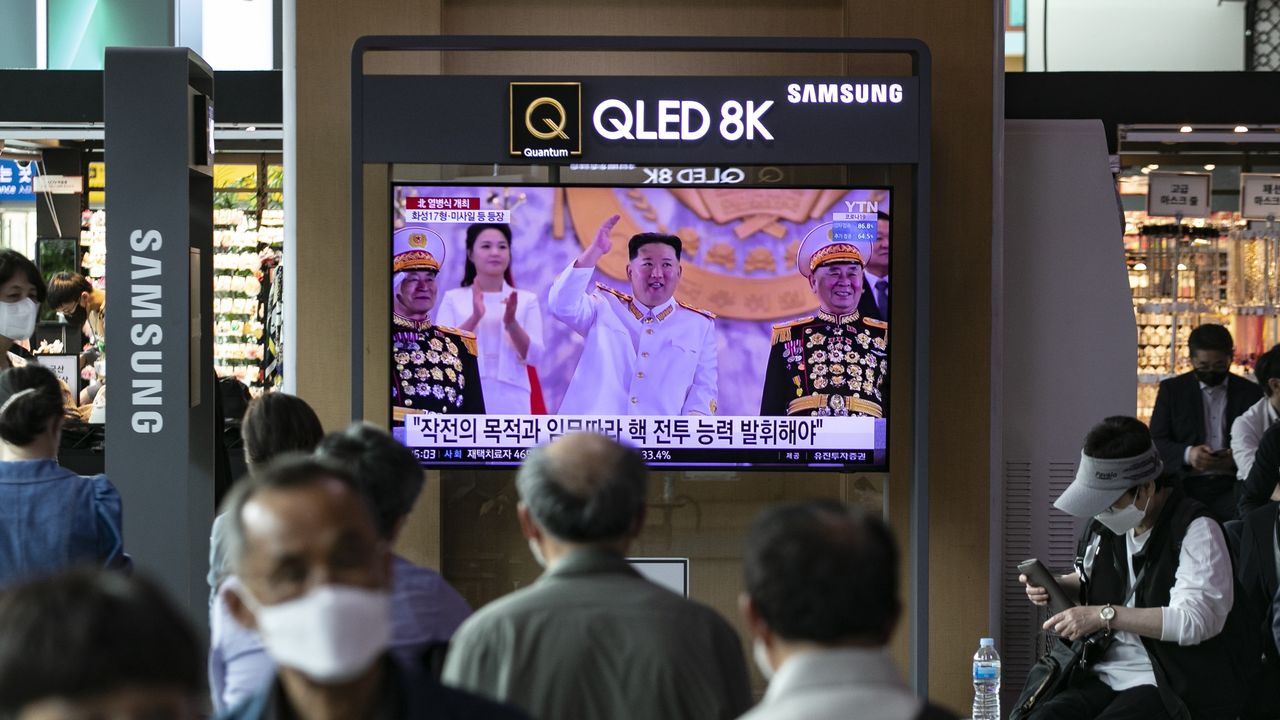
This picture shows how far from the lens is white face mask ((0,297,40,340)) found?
6828 millimetres

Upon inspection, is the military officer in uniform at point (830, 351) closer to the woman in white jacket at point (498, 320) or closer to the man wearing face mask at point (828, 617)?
the woman in white jacket at point (498, 320)

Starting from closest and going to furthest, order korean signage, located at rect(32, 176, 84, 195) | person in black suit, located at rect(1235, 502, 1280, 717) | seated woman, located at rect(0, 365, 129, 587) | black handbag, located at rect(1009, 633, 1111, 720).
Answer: seated woman, located at rect(0, 365, 129, 587) → black handbag, located at rect(1009, 633, 1111, 720) → person in black suit, located at rect(1235, 502, 1280, 717) → korean signage, located at rect(32, 176, 84, 195)

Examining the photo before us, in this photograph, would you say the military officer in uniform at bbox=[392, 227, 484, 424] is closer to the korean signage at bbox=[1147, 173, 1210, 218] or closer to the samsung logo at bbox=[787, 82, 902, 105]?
the samsung logo at bbox=[787, 82, 902, 105]

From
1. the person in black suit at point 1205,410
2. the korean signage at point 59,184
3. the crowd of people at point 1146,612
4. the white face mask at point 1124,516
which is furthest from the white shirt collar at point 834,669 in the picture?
the korean signage at point 59,184

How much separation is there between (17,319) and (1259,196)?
7.72 meters

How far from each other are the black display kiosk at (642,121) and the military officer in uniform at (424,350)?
203mm

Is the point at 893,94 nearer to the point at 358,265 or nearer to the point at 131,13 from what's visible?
the point at 358,265

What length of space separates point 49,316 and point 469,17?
6524mm

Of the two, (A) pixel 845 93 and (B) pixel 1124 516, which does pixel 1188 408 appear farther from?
(B) pixel 1124 516

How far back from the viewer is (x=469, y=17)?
6367 mm

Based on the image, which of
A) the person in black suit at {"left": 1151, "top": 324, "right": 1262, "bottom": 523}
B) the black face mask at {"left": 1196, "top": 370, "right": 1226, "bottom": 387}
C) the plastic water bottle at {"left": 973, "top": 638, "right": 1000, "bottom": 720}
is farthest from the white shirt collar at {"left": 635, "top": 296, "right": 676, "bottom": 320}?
the black face mask at {"left": 1196, "top": 370, "right": 1226, "bottom": 387}

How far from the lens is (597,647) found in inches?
95.0

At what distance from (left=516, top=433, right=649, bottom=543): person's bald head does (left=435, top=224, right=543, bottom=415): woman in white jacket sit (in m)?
3.31

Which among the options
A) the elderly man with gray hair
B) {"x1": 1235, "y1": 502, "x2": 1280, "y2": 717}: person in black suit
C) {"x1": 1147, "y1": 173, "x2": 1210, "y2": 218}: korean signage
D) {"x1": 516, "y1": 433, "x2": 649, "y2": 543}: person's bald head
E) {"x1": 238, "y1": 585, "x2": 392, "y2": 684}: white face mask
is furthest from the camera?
{"x1": 1147, "y1": 173, "x2": 1210, "y2": 218}: korean signage
